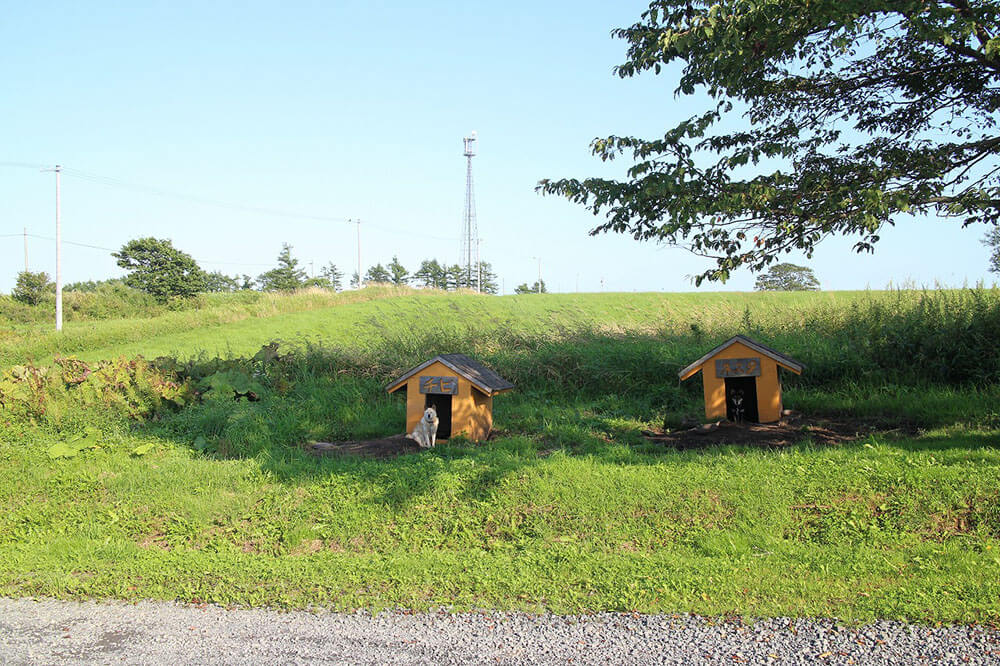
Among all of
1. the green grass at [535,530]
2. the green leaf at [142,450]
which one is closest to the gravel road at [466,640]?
the green grass at [535,530]

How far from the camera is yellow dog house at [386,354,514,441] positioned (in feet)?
28.3

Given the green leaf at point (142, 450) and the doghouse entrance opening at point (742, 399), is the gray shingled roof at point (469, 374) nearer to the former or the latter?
the green leaf at point (142, 450)

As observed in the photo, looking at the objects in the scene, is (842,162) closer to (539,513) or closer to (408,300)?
(539,513)

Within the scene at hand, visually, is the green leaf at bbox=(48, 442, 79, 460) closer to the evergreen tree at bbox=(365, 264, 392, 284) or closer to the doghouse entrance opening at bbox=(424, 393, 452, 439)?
the doghouse entrance opening at bbox=(424, 393, 452, 439)

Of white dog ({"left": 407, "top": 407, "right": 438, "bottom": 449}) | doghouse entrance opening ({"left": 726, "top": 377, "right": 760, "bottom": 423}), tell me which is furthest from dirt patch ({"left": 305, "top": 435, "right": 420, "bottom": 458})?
→ doghouse entrance opening ({"left": 726, "top": 377, "right": 760, "bottom": 423})

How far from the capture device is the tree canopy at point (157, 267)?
4428cm

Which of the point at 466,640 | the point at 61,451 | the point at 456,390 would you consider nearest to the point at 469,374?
the point at 456,390

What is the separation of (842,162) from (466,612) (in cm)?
663

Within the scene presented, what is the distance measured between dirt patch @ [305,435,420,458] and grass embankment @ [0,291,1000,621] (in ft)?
1.28

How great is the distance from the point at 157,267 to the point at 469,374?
140 ft

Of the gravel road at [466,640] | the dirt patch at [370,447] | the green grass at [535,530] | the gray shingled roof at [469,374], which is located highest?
the gray shingled roof at [469,374]

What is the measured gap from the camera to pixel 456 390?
8656 mm

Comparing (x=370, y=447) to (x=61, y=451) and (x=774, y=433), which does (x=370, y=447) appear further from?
(x=774, y=433)

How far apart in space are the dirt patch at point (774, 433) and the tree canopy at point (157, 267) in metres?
42.2
